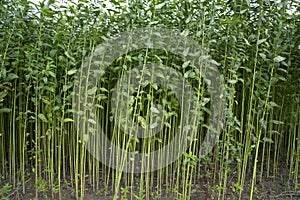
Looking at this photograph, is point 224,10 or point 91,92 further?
point 224,10

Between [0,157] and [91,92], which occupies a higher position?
[91,92]

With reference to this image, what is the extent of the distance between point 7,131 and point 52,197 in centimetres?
82

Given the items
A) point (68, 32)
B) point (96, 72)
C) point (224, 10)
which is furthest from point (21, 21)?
point (224, 10)

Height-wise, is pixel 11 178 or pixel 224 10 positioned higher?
pixel 224 10

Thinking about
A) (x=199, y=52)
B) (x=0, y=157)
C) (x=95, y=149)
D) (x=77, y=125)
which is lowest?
(x=0, y=157)

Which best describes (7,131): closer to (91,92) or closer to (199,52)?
(91,92)

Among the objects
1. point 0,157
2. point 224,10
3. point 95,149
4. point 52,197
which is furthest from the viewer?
point 0,157

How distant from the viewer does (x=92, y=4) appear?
5.96ft

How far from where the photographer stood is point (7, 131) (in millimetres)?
2391

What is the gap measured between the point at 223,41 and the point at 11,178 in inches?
78.8

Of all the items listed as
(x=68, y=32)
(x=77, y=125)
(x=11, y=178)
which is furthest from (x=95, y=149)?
(x=68, y=32)

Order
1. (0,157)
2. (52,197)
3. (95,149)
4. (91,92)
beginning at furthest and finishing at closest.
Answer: (0,157), (95,149), (52,197), (91,92)

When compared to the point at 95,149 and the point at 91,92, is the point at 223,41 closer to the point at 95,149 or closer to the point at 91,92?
the point at 91,92

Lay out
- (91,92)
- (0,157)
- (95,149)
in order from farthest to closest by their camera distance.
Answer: (0,157) < (95,149) < (91,92)
